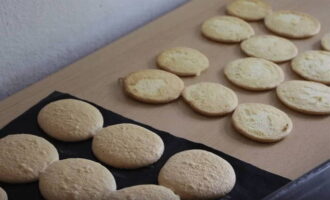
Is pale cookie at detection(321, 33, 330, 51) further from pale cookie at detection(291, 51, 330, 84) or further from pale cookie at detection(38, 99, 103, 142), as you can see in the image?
pale cookie at detection(38, 99, 103, 142)

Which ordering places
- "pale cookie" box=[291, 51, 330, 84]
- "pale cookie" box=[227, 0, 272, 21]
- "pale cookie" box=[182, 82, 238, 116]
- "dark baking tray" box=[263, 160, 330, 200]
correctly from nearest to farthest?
"dark baking tray" box=[263, 160, 330, 200]
"pale cookie" box=[182, 82, 238, 116]
"pale cookie" box=[291, 51, 330, 84]
"pale cookie" box=[227, 0, 272, 21]

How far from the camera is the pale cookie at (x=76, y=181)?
861 millimetres

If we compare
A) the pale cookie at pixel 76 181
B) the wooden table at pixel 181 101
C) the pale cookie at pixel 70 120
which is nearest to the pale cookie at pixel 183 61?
the wooden table at pixel 181 101

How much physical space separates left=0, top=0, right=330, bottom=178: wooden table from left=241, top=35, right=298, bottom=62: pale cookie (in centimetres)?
2

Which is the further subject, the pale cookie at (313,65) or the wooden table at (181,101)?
the pale cookie at (313,65)

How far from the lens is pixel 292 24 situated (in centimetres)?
142

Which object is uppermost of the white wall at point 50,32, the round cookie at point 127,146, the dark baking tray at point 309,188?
the white wall at point 50,32

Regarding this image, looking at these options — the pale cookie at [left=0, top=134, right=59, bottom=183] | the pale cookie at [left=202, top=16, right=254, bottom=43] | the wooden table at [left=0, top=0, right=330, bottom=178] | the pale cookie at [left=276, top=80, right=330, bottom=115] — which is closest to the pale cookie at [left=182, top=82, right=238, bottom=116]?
the wooden table at [left=0, top=0, right=330, bottom=178]

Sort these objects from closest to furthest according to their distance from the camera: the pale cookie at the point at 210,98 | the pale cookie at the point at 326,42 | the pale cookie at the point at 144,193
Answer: the pale cookie at the point at 144,193 → the pale cookie at the point at 210,98 → the pale cookie at the point at 326,42

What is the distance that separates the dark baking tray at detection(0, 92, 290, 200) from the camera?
2.90ft

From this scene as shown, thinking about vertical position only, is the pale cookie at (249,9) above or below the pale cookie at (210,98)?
above

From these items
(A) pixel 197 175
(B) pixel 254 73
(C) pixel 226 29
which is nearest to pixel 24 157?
(A) pixel 197 175

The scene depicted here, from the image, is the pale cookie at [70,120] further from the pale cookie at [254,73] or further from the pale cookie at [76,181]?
the pale cookie at [254,73]

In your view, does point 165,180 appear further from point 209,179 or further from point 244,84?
point 244,84
